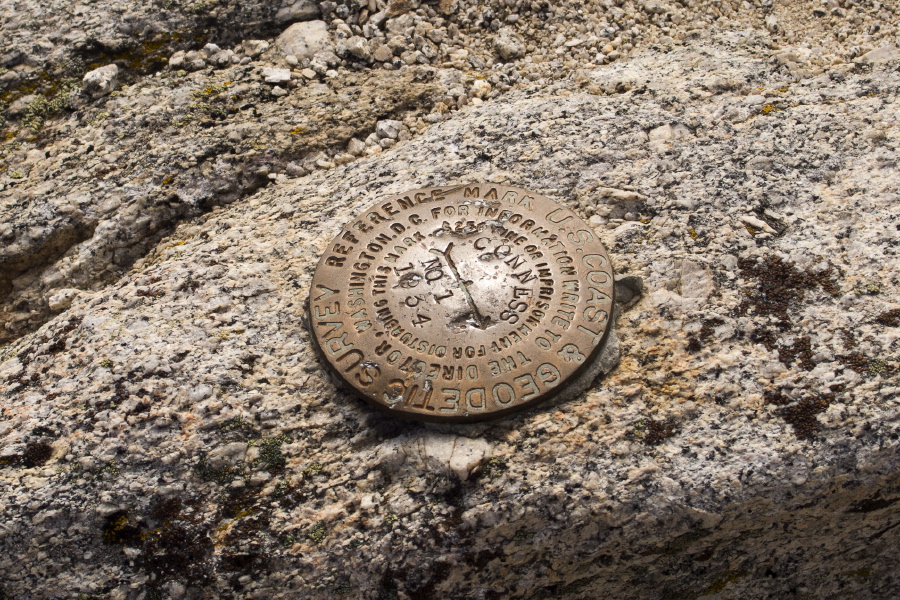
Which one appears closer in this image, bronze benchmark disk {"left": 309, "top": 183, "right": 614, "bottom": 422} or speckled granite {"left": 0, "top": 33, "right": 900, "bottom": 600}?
speckled granite {"left": 0, "top": 33, "right": 900, "bottom": 600}

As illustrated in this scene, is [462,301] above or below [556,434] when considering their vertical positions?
above

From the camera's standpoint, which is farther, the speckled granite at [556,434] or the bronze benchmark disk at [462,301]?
the bronze benchmark disk at [462,301]

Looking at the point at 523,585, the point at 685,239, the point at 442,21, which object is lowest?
the point at 523,585

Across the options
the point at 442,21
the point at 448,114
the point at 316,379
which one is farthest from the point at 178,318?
the point at 442,21

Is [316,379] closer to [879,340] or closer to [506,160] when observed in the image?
[506,160]
